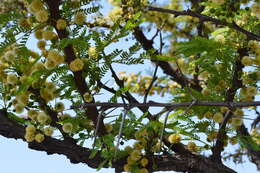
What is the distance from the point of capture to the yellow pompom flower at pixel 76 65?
8.75 ft

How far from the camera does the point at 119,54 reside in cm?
285

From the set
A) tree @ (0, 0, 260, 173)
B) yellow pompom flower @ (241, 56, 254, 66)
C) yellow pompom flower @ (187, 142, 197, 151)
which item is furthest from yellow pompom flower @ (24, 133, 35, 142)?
yellow pompom flower @ (241, 56, 254, 66)

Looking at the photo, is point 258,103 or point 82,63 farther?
point 82,63

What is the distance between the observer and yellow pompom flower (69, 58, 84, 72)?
2666 millimetres

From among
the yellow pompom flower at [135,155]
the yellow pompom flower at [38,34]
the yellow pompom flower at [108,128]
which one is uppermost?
the yellow pompom flower at [38,34]

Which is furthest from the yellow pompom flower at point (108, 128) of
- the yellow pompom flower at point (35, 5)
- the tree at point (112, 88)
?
the yellow pompom flower at point (35, 5)

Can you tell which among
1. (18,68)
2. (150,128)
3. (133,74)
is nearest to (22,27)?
(18,68)

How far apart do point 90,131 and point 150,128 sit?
45cm

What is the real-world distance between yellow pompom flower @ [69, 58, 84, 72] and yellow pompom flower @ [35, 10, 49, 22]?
0.32 meters

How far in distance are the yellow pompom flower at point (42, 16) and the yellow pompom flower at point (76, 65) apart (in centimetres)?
32

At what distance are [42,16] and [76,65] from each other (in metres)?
0.37

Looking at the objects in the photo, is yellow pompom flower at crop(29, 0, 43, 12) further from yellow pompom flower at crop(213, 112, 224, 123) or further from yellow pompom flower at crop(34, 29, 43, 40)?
yellow pompom flower at crop(213, 112, 224, 123)

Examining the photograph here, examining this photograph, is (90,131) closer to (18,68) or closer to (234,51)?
(18,68)

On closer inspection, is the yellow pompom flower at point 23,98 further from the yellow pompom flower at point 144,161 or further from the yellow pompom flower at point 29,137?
the yellow pompom flower at point 144,161
